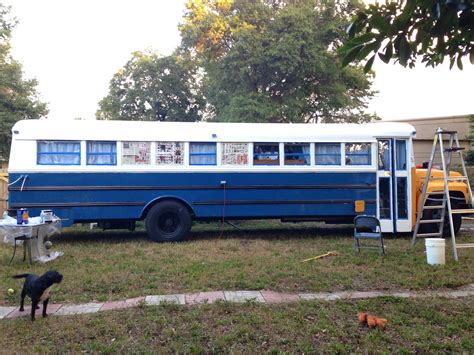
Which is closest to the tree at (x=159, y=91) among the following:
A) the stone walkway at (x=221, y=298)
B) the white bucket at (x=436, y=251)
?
the white bucket at (x=436, y=251)

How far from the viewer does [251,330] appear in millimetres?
4672

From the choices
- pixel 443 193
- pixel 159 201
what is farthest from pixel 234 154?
pixel 443 193

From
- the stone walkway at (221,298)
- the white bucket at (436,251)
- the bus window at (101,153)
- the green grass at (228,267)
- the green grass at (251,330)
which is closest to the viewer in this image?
the green grass at (251,330)

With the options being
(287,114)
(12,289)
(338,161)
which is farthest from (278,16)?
(12,289)

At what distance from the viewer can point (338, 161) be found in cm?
1047

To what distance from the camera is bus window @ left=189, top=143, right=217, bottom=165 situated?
10156 mm

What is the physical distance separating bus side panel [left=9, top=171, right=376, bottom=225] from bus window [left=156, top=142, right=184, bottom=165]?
0.30 metres

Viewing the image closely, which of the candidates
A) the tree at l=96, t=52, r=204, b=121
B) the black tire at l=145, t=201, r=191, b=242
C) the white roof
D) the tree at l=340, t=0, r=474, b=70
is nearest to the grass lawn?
the black tire at l=145, t=201, r=191, b=242

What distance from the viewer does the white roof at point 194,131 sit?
966 cm

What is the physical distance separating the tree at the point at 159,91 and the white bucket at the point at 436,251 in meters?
20.9

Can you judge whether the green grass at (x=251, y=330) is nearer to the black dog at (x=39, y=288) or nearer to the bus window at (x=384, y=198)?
the black dog at (x=39, y=288)

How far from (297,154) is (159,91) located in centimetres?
1837

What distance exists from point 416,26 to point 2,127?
2210cm

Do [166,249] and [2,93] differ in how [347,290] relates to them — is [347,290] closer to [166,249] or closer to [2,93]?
[166,249]
